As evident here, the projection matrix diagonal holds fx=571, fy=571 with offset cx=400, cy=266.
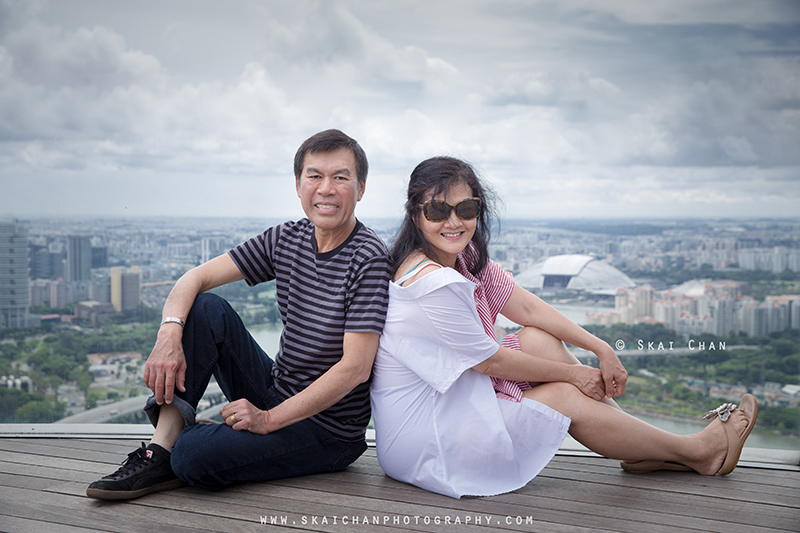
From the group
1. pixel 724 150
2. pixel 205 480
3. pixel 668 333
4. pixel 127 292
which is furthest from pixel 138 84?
pixel 724 150

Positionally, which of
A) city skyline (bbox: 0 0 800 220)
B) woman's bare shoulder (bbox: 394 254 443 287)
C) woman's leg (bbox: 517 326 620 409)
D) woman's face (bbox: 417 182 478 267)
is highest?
city skyline (bbox: 0 0 800 220)

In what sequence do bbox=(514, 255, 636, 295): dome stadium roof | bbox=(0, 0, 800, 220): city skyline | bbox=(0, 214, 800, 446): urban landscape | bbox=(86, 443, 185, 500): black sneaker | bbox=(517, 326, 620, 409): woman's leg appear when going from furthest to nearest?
1. bbox=(0, 0, 800, 220): city skyline
2. bbox=(0, 214, 800, 446): urban landscape
3. bbox=(514, 255, 636, 295): dome stadium roof
4. bbox=(517, 326, 620, 409): woman's leg
5. bbox=(86, 443, 185, 500): black sneaker

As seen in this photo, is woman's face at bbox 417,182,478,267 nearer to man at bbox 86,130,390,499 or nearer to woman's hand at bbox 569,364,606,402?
man at bbox 86,130,390,499

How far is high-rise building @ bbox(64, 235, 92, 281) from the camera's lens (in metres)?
5.45

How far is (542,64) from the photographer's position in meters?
6.07

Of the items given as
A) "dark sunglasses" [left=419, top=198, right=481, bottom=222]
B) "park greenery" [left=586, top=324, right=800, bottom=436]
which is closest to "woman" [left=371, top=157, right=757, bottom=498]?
"dark sunglasses" [left=419, top=198, right=481, bottom=222]

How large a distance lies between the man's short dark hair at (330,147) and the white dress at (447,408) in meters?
0.44

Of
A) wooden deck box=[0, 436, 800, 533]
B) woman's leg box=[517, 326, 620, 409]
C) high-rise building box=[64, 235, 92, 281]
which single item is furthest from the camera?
high-rise building box=[64, 235, 92, 281]

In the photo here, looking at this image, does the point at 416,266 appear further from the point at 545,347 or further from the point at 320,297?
the point at 545,347

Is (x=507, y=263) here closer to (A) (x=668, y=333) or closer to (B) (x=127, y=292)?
(A) (x=668, y=333)

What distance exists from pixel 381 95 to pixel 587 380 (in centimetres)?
468

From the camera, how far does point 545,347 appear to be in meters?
2.00

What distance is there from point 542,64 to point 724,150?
2.46m

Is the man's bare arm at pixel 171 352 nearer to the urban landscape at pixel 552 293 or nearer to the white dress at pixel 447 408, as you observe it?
the white dress at pixel 447 408
